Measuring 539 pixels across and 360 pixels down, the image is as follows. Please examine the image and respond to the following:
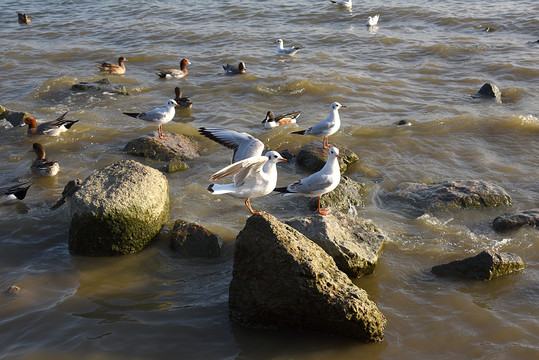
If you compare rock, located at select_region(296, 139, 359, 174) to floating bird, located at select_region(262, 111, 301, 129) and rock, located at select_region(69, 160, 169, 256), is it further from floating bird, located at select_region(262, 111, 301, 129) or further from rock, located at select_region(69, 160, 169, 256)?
rock, located at select_region(69, 160, 169, 256)

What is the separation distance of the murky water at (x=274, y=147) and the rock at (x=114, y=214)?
0.20 meters

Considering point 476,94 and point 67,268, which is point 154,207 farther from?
point 476,94

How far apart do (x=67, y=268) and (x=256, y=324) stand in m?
2.75

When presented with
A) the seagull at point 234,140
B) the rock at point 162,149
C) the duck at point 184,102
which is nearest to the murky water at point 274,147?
the rock at point 162,149

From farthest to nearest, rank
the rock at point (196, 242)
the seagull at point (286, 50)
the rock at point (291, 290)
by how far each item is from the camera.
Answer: the seagull at point (286, 50) → the rock at point (196, 242) → the rock at point (291, 290)

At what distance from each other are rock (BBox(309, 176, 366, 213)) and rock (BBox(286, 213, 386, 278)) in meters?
1.13

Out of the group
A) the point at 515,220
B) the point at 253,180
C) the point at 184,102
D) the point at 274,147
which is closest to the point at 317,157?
the point at 274,147

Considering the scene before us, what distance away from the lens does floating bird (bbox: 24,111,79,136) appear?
11664 mm

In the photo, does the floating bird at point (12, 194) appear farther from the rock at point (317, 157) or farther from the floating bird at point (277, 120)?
the floating bird at point (277, 120)

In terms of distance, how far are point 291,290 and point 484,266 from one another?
263cm

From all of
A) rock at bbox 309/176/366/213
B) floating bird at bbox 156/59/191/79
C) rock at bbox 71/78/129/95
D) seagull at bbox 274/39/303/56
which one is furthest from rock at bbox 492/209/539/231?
seagull at bbox 274/39/303/56

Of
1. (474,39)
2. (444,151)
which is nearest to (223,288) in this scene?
(444,151)

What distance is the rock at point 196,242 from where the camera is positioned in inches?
275

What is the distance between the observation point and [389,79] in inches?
605
